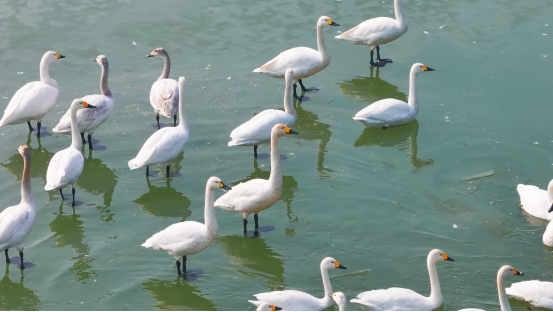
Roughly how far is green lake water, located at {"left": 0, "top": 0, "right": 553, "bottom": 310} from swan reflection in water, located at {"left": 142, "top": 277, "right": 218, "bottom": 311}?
0.06ft

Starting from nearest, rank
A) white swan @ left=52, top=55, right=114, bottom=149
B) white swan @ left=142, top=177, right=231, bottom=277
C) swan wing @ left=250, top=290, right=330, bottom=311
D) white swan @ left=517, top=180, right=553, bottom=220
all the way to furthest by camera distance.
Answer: swan wing @ left=250, top=290, right=330, bottom=311, white swan @ left=142, top=177, right=231, bottom=277, white swan @ left=517, top=180, right=553, bottom=220, white swan @ left=52, top=55, right=114, bottom=149

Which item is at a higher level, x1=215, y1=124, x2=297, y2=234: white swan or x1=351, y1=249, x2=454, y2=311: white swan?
x1=215, y1=124, x2=297, y2=234: white swan

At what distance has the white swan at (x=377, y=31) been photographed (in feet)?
43.4

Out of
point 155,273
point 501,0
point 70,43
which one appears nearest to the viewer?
point 155,273

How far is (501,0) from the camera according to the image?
15555 mm

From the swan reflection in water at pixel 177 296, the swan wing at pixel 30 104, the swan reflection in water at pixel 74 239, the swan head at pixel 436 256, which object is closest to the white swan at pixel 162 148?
the swan reflection in water at pixel 74 239

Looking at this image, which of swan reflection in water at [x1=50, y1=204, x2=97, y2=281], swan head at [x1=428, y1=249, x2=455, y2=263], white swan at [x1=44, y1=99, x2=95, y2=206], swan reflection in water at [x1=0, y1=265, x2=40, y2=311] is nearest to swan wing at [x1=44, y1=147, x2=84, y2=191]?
white swan at [x1=44, y1=99, x2=95, y2=206]

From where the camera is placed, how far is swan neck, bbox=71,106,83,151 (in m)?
10.0

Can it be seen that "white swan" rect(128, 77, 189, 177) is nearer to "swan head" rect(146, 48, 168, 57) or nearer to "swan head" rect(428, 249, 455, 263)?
"swan head" rect(146, 48, 168, 57)

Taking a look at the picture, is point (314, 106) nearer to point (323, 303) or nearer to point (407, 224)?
point (407, 224)

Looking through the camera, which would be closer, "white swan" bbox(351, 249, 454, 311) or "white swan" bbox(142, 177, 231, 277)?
"white swan" bbox(351, 249, 454, 311)

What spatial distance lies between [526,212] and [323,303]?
362 centimetres

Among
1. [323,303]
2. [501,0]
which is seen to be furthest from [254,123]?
[501,0]

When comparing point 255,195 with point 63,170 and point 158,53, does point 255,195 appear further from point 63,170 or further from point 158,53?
point 158,53
